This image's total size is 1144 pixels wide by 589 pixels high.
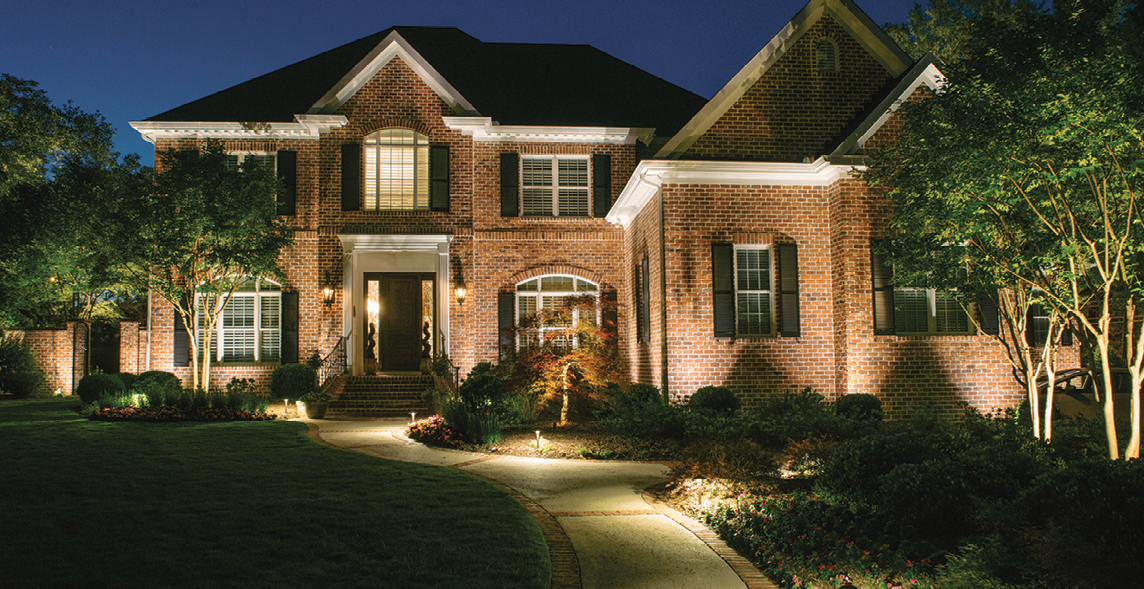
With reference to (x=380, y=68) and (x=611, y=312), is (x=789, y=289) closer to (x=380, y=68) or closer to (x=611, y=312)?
(x=611, y=312)

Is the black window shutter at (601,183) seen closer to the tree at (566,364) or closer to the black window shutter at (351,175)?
the tree at (566,364)

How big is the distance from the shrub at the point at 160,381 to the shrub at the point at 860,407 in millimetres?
12844

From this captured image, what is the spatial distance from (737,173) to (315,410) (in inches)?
387

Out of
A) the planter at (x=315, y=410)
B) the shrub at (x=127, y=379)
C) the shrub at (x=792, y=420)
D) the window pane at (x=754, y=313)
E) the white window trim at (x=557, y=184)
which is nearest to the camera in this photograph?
the shrub at (x=792, y=420)

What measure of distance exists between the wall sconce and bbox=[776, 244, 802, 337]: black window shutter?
34.4ft

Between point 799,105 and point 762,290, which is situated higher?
point 799,105

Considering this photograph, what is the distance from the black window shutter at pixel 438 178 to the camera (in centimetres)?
1733

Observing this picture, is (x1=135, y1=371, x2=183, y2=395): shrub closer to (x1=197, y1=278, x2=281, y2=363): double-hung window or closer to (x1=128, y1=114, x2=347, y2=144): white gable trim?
(x1=197, y1=278, x2=281, y2=363): double-hung window

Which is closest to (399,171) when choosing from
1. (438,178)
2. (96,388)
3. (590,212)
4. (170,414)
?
(438,178)

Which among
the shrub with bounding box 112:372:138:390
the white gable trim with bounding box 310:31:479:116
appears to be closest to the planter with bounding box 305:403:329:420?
the shrub with bounding box 112:372:138:390

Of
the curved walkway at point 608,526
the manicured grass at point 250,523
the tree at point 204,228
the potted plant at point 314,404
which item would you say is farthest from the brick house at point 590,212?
the manicured grass at point 250,523

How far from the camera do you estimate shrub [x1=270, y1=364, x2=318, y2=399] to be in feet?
50.5

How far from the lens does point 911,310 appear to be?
504 inches

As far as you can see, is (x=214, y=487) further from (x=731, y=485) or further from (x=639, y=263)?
(x=639, y=263)
